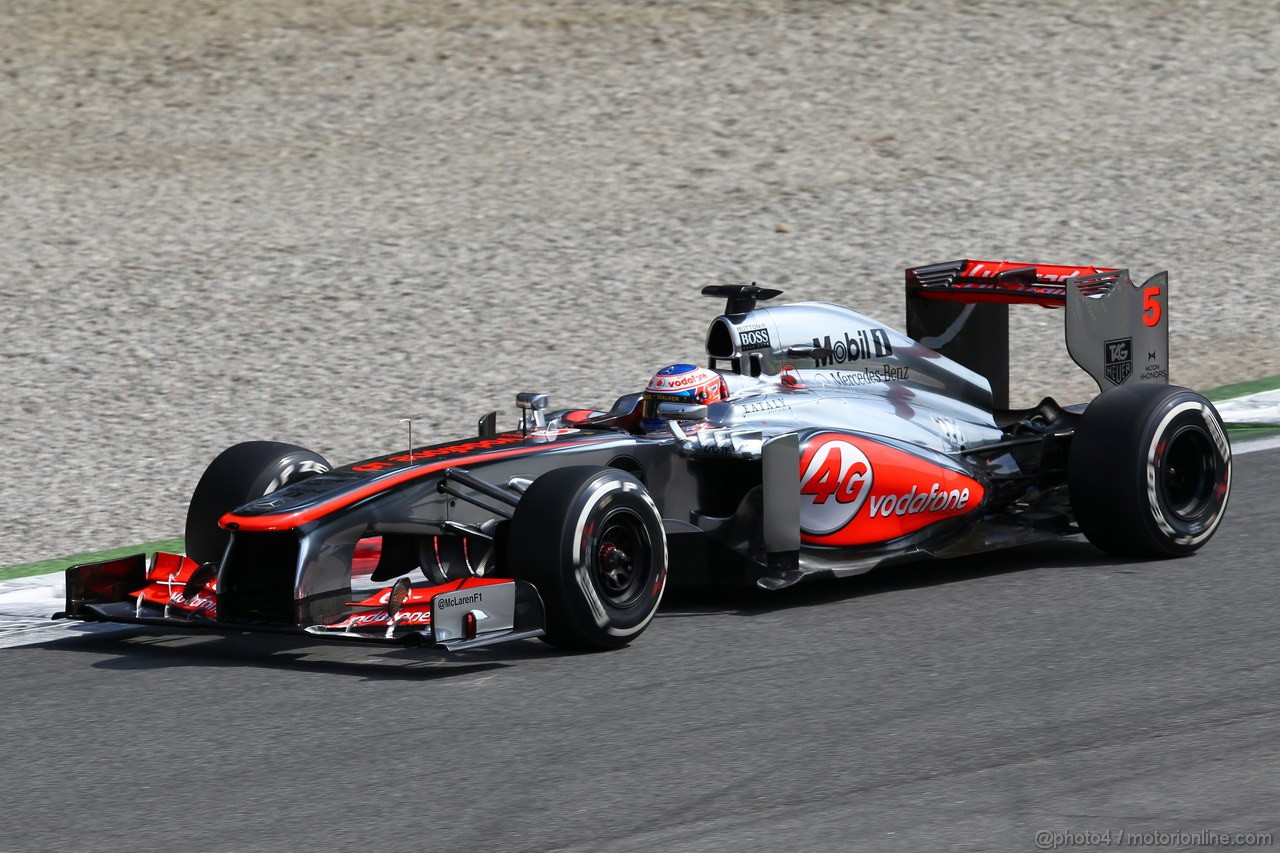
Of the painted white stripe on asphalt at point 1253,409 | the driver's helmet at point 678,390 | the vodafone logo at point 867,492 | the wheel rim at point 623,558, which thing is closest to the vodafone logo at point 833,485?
the vodafone logo at point 867,492

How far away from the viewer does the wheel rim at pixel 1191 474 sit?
8.24m

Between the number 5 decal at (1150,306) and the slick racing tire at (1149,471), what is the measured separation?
0.81m

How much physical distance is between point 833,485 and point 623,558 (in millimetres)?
1114

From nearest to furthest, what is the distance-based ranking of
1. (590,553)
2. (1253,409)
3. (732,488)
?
1. (590,553)
2. (732,488)
3. (1253,409)

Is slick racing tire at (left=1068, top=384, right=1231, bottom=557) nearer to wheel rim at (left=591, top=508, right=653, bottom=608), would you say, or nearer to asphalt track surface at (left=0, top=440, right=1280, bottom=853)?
asphalt track surface at (left=0, top=440, right=1280, bottom=853)

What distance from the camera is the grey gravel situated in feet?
42.0

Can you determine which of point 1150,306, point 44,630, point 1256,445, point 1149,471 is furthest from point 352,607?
Answer: point 1256,445

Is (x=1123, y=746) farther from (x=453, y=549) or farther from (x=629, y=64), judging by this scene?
(x=629, y=64)

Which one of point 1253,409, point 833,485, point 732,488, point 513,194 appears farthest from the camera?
point 513,194

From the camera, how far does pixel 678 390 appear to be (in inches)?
304

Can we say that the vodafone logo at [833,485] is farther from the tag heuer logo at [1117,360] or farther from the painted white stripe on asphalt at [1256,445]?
the painted white stripe on asphalt at [1256,445]

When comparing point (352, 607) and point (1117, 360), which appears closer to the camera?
point (352, 607)

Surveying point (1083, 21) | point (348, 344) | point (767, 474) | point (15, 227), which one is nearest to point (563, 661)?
point (767, 474)

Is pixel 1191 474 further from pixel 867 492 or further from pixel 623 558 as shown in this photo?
pixel 623 558
